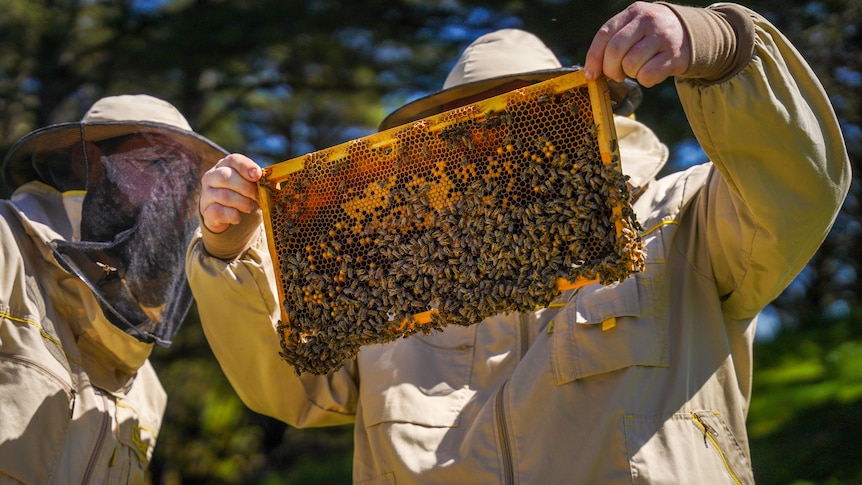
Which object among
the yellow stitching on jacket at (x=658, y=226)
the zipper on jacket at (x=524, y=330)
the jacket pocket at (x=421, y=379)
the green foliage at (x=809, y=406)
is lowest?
the green foliage at (x=809, y=406)

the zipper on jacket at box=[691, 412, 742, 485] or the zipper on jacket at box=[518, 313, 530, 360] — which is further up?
the zipper on jacket at box=[518, 313, 530, 360]

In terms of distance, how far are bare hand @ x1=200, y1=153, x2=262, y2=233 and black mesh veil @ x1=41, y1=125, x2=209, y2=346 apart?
62 cm

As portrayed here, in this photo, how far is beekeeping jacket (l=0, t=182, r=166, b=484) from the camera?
9.55 feet

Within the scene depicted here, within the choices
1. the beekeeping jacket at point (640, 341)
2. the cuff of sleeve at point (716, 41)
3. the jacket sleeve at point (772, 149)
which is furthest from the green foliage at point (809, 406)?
the cuff of sleeve at point (716, 41)

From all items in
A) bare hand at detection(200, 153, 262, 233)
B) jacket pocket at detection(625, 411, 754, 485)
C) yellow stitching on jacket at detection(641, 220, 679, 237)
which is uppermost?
bare hand at detection(200, 153, 262, 233)

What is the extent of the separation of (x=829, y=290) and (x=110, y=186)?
309 inches

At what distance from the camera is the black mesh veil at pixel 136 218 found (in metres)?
3.35

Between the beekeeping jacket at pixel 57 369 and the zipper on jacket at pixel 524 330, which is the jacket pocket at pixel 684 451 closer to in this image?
the zipper on jacket at pixel 524 330

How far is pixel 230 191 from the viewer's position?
116 inches

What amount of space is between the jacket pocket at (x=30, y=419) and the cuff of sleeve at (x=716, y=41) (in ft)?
8.52

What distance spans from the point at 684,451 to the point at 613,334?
0.46 metres

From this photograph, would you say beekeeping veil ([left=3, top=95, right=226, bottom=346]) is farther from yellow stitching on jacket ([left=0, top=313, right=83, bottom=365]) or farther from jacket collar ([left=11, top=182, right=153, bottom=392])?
yellow stitching on jacket ([left=0, top=313, right=83, bottom=365])

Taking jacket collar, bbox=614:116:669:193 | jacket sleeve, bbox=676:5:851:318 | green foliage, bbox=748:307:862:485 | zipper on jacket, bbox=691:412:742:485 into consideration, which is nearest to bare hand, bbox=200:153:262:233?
jacket collar, bbox=614:116:669:193

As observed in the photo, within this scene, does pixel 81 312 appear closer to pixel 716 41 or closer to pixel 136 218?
pixel 136 218
